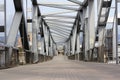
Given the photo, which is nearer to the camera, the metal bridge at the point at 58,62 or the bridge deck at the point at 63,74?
the bridge deck at the point at 63,74

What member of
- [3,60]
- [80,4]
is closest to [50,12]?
[80,4]

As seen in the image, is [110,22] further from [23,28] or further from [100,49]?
[23,28]

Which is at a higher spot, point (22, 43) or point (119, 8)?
point (119, 8)

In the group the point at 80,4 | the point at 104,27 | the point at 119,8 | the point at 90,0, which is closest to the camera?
the point at 119,8

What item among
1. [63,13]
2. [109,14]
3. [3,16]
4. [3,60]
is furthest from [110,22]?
[63,13]

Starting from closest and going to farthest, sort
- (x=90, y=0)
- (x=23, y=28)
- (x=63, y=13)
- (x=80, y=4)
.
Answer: (x=23, y=28), (x=90, y=0), (x=80, y=4), (x=63, y=13)

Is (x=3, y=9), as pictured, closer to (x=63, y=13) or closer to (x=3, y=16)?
(x=3, y=16)

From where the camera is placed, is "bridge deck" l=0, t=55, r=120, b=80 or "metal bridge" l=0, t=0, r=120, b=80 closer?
"bridge deck" l=0, t=55, r=120, b=80

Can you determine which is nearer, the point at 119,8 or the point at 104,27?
the point at 119,8

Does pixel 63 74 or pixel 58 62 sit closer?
pixel 63 74

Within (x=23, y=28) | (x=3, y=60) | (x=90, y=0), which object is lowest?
(x=3, y=60)

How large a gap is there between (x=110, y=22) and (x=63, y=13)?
30.3 meters

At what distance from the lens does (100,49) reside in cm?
3788

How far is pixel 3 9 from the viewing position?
2453 cm
